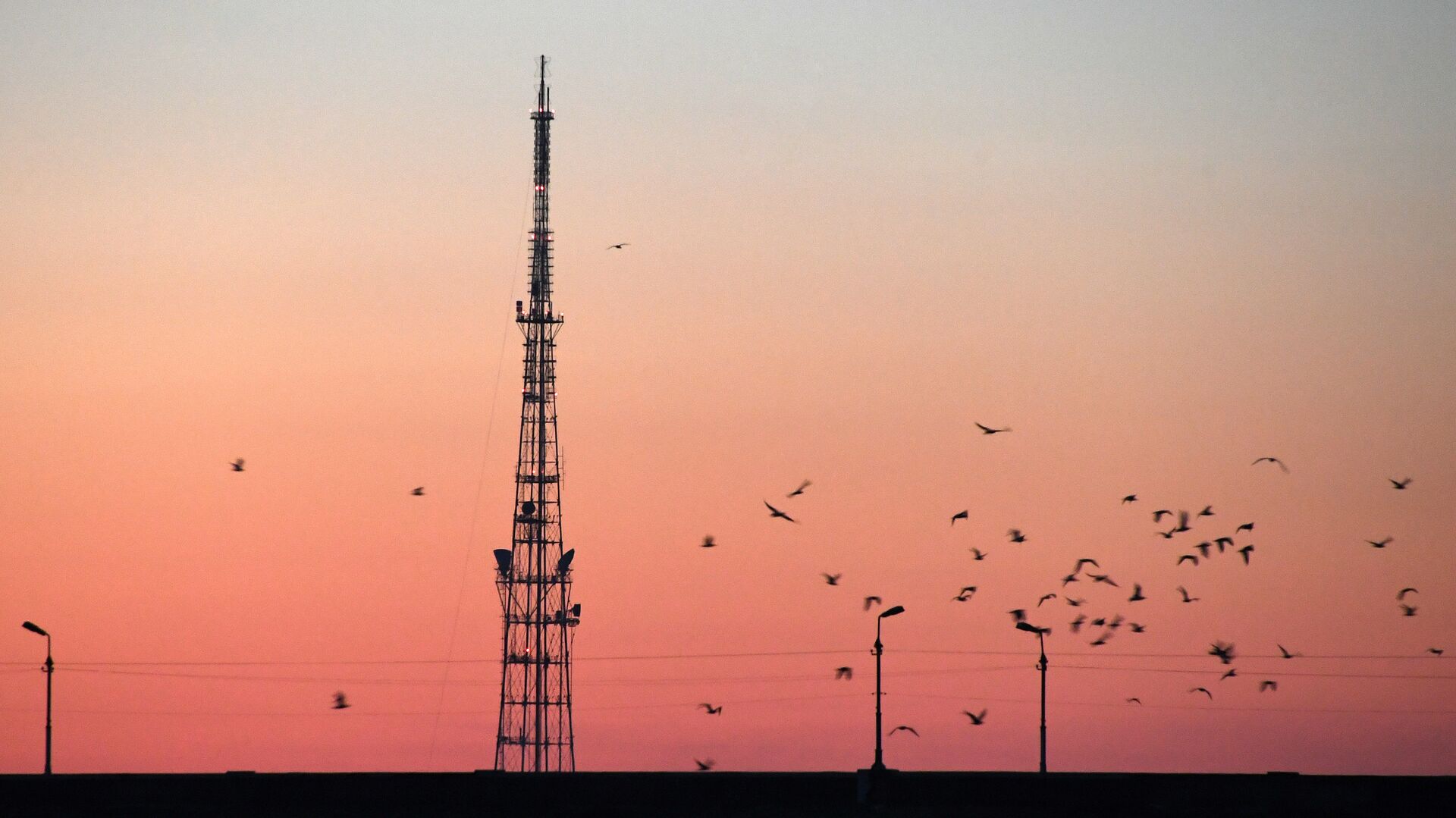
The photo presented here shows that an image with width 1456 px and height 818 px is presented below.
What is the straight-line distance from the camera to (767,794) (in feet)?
218

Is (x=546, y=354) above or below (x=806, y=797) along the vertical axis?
above

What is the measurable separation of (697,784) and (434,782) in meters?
6.72

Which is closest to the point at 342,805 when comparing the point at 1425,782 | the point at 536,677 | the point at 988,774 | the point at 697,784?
the point at 697,784

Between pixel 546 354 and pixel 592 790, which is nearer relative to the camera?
pixel 592 790

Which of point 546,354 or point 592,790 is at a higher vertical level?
point 546,354

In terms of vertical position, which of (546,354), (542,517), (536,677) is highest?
(546,354)

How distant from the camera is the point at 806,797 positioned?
218ft

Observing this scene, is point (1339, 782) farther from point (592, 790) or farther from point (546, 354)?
point (546, 354)

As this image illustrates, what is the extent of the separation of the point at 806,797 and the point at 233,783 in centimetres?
1454

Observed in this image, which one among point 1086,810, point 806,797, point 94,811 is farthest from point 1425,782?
point 94,811

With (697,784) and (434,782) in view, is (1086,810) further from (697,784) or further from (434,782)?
(434,782)

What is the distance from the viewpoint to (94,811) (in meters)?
64.3

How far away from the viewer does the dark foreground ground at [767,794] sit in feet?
213

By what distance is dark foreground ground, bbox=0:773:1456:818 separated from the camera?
6506cm
